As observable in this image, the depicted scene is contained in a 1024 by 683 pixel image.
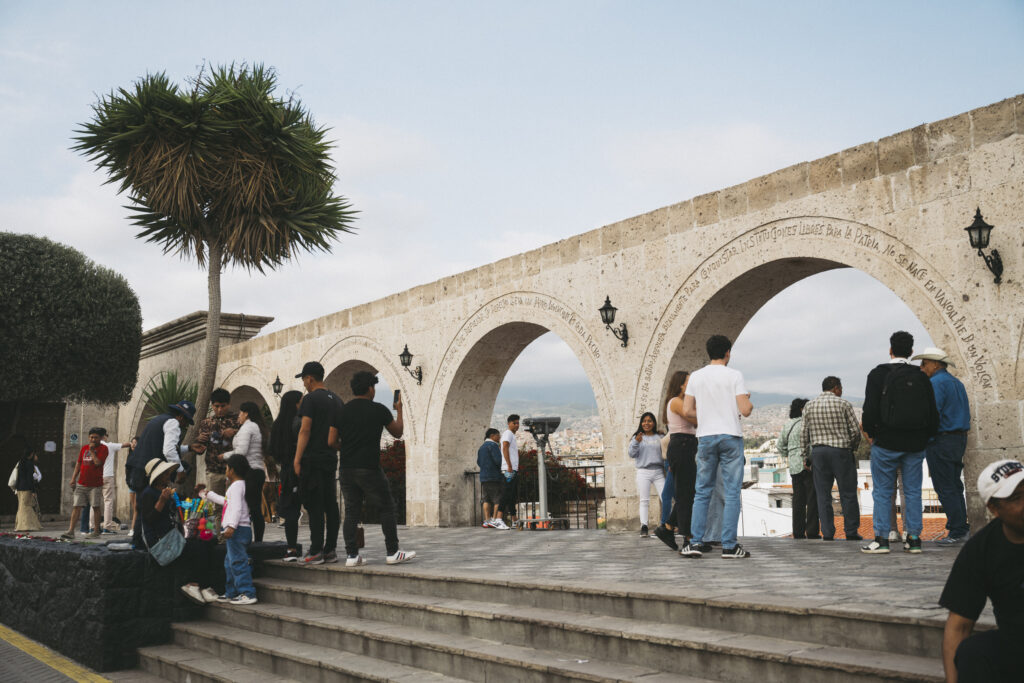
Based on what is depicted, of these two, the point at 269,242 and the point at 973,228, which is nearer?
the point at 973,228

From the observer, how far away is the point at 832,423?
25.9 feet

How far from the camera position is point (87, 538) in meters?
11.9

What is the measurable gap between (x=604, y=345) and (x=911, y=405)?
488 cm

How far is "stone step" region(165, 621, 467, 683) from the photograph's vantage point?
4879 mm

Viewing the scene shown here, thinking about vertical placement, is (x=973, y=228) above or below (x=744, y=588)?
above

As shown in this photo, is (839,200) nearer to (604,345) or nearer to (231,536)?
(604,345)

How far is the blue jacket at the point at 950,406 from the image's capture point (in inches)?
260

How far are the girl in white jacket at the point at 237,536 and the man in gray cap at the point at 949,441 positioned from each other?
5.48 meters

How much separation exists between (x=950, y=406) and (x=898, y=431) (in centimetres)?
68

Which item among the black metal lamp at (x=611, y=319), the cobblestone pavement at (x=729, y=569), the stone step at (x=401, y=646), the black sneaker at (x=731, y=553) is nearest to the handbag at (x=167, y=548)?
the stone step at (x=401, y=646)

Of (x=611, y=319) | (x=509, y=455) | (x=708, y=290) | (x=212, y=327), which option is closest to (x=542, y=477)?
(x=509, y=455)

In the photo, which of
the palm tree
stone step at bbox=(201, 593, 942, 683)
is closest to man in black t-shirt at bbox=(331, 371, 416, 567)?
stone step at bbox=(201, 593, 942, 683)

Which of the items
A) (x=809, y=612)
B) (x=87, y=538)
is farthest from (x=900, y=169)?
(x=87, y=538)

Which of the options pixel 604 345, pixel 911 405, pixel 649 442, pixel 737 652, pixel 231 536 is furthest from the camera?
pixel 604 345
